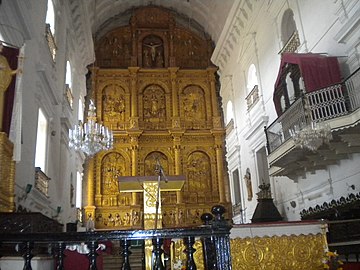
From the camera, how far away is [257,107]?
1508 cm

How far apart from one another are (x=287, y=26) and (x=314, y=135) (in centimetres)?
611

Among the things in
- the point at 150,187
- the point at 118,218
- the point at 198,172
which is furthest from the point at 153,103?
the point at 150,187

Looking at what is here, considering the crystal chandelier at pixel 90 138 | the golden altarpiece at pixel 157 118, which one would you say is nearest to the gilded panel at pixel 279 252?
the crystal chandelier at pixel 90 138

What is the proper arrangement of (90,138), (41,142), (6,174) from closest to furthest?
(6,174)
(90,138)
(41,142)

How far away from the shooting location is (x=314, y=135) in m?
8.27

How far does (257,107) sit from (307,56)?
5284 millimetres

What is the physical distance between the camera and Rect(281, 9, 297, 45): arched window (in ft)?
42.2

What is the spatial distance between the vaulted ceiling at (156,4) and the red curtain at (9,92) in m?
11.0

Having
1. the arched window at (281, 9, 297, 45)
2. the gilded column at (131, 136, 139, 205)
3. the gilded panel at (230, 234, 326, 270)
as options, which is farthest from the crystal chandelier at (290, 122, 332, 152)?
the gilded column at (131, 136, 139, 205)

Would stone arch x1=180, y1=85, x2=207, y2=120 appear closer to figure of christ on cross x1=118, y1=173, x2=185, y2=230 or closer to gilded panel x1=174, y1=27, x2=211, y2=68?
gilded panel x1=174, y1=27, x2=211, y2=68

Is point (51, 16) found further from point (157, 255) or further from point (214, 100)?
point (157, 255)

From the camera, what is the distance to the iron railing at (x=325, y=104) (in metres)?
8.19

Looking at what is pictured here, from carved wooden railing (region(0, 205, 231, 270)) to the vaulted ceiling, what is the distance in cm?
1522

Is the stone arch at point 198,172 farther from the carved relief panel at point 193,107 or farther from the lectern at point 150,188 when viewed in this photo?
the lectern at point 150,188
